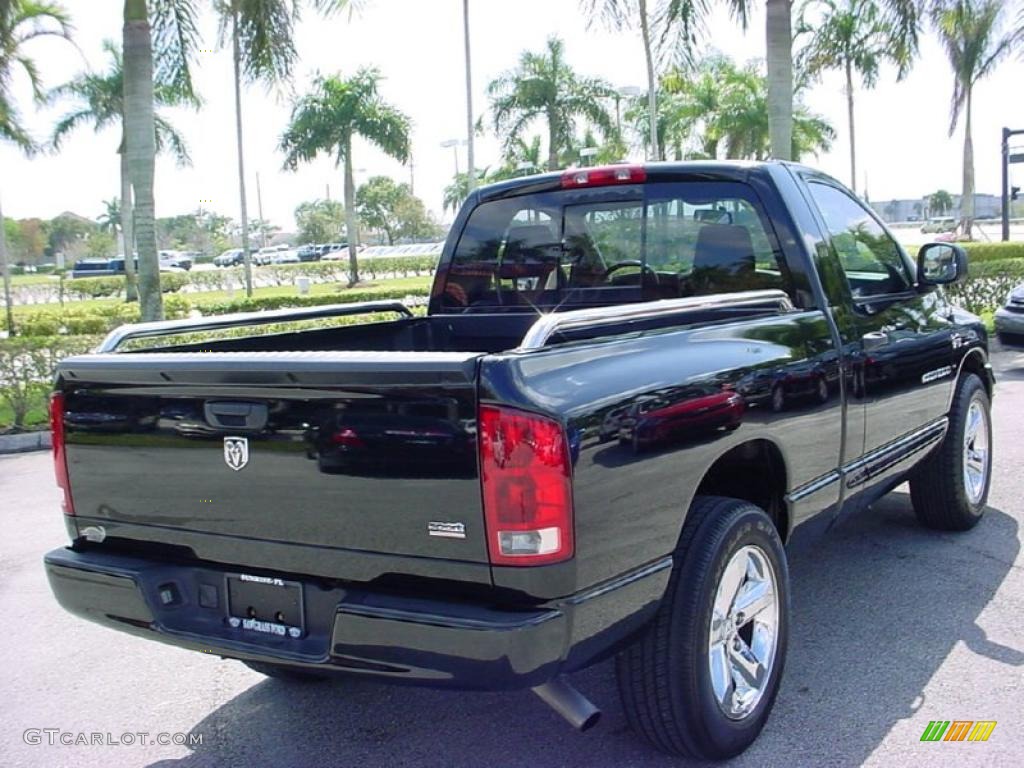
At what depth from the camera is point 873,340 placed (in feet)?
14.2

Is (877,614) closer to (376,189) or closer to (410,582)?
(410,582)

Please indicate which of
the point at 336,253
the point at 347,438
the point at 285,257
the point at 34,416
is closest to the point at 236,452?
the point at 347,438

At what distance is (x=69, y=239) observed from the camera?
12912 cm

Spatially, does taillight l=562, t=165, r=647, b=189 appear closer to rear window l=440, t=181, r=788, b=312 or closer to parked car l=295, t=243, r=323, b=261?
rear window l=440, t=181, r=788, b=312

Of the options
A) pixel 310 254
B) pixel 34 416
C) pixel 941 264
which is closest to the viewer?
pixel 941 264

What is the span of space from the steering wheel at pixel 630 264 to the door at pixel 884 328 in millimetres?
769

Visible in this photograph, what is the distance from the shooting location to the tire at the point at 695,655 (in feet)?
9.78

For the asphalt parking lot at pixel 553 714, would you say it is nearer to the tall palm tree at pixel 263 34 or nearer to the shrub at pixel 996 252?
the tall palm tree at pixel 263 34

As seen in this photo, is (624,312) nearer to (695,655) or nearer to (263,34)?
(695,655)

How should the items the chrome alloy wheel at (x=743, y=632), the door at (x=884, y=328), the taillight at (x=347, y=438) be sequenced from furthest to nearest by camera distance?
the door at (x=884, y=328) → the chrome alloy wheel at (x=743, y=632) → the taillight at (x=347, y=438)

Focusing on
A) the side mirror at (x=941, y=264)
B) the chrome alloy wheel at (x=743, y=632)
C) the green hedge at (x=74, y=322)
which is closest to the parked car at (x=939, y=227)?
the green hedge at (x=74, y=322)

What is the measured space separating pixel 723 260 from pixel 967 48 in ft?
107

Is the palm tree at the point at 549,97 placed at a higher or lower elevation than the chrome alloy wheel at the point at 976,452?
higher

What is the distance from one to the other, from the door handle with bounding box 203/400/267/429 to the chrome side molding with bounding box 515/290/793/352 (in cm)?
77
